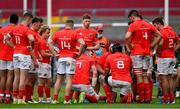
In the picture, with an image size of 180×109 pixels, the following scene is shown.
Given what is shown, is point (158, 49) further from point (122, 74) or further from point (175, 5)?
point (175, 5)

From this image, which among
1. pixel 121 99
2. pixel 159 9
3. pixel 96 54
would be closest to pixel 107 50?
pixel 96 54

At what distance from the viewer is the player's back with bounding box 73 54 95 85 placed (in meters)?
22.8

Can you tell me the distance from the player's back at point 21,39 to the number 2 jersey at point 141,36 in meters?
2.47

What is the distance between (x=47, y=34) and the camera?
23.8m

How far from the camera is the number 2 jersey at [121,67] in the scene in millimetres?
22688

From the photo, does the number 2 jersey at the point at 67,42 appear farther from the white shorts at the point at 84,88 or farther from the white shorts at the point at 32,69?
the white shorts at the point at 32,69

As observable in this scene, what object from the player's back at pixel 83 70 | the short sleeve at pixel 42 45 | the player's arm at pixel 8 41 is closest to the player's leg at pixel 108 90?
the player's back at pixel 83 70

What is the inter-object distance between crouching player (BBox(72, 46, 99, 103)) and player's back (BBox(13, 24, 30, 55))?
1503mm

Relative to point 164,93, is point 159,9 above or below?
above

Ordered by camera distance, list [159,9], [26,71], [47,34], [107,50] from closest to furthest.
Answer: [26,71] < [47,34] < [107,50] < [159,9]

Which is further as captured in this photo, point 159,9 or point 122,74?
point 159,9

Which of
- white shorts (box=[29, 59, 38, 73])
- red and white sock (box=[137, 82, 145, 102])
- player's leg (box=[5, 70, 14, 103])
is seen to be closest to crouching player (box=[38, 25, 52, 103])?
white shorts (box=[29, 59, 38, 73])

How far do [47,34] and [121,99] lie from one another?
255 cm

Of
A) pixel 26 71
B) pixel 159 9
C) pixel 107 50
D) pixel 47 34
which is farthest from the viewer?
pixel 159 9
